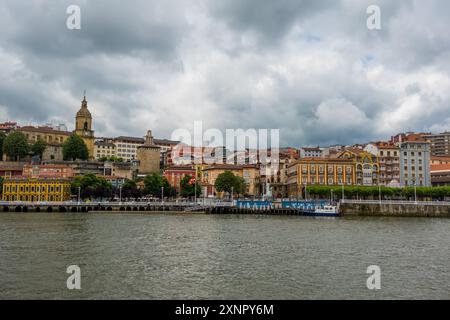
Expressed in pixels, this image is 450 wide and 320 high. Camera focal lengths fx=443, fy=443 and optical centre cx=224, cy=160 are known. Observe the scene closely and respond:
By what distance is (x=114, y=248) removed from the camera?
3269cm

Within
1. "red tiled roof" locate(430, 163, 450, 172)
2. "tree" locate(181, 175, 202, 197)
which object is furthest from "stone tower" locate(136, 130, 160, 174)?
"red tiled roof" locate(430, 163, 450, 172)

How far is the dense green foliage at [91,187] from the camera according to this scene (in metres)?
100

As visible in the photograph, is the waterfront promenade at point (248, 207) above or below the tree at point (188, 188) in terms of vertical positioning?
below

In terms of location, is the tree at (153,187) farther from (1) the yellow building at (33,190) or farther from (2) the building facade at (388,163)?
(2) the building facade at (388,163)

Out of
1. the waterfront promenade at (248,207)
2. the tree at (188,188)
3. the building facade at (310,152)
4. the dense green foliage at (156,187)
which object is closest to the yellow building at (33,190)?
the waterfront promenade at (248,207)

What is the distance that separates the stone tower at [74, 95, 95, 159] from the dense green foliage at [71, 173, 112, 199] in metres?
43.1

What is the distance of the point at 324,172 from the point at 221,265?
76.0 m

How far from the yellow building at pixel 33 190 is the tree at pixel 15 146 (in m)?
27.2

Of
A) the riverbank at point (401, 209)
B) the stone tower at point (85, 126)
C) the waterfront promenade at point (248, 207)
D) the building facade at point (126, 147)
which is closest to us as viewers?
the riverbank at point (401, 209)

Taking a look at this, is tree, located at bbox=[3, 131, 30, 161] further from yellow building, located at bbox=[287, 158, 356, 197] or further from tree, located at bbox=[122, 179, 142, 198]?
yellow building, located at bbox=[287, 158, 356, 197]

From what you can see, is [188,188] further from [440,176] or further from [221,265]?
[221,265]

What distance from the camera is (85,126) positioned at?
147 metres

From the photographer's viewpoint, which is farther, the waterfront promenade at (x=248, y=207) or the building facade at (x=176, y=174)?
the building facade at (x=176, y=174)
